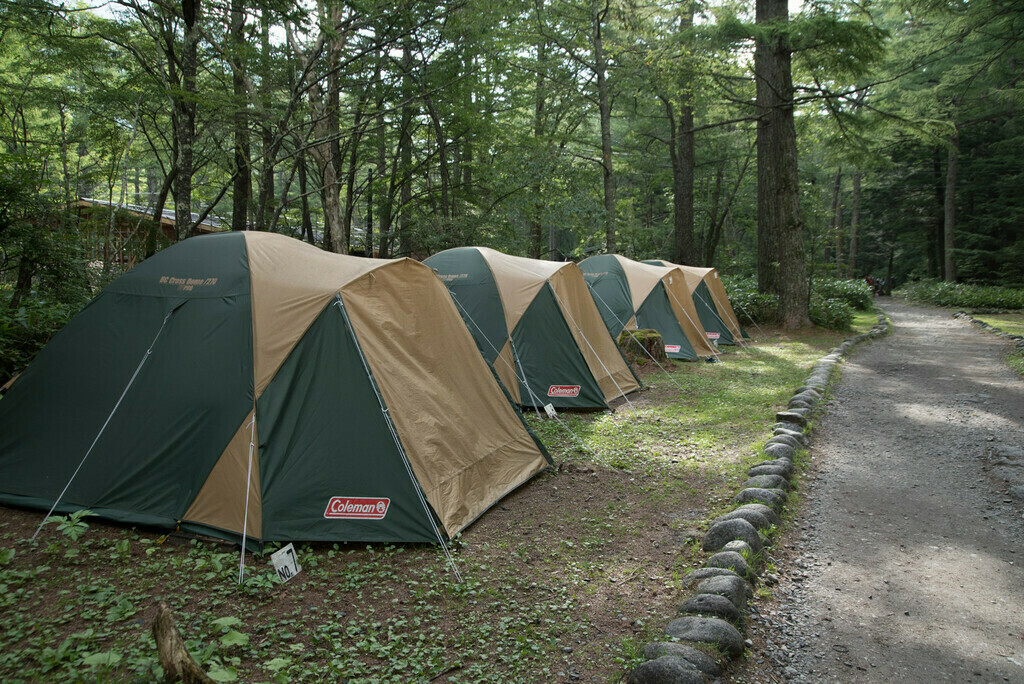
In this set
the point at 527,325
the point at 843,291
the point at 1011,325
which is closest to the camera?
the point at 527,325

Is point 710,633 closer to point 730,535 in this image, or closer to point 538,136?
point 730,535

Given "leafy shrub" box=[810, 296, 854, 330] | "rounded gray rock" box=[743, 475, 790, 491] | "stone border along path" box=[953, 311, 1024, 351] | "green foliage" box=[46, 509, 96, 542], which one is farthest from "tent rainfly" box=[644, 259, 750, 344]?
"green foliage" box=[46, 509, 96, 542]

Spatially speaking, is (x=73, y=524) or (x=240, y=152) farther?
(x=240, y=152)

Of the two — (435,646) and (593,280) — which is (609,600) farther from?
(593,280)

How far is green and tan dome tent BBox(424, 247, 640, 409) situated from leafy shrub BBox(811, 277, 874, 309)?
35.2 feet

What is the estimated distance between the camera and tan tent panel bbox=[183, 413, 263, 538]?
3.84 meters

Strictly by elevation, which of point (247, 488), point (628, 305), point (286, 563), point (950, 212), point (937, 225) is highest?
point (950, 212)

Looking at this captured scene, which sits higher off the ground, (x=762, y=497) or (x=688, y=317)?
(x=688, y=317)

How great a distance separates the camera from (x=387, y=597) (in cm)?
344

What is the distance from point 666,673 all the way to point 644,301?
29.9 feet

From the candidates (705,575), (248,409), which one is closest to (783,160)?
(705,575)

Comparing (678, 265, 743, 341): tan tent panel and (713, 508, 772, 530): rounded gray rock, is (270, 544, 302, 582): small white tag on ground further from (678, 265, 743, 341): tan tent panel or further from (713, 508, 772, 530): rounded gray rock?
(678, 265, 743, 341): tan tent panel

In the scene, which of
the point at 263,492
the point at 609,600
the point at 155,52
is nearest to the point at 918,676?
the point at 609,600

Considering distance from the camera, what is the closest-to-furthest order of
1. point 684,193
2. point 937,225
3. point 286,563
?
1. point 286,563
2. point 684,193
3. point 937,225
